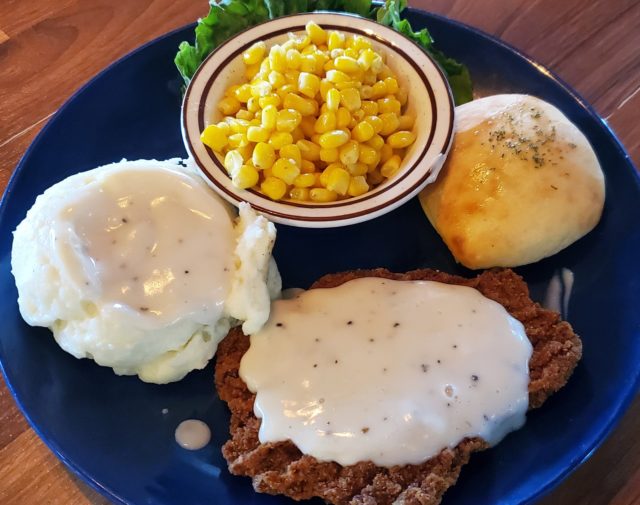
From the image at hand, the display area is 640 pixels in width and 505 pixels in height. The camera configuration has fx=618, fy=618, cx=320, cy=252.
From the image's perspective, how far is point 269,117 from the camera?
7.14 ft

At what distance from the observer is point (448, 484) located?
5.88 feet

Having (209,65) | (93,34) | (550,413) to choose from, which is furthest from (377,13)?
(550,413)

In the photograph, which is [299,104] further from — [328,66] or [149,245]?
[149,245]

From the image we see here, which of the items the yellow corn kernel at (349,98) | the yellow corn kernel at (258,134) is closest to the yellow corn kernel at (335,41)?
the yellow corn kernel at (349,98)

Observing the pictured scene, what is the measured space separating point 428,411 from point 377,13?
1830 millimetres

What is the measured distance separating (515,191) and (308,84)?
84cm

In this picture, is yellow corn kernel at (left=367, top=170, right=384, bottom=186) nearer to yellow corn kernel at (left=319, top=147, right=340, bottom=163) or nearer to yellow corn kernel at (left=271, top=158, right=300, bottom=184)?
yellow corn kernel at (left=319, top=147, right=340, bottom=163)

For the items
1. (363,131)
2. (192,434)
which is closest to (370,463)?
(192,434)

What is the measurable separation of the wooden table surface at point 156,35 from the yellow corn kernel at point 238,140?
3.61ft

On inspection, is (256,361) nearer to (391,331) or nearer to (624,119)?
(391,331)

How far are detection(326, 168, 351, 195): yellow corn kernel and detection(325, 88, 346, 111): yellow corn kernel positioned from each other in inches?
8.8

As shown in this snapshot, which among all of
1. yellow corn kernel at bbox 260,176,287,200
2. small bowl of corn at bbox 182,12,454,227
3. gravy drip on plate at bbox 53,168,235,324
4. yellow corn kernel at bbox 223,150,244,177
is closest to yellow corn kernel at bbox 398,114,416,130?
small bowl of corn at bbox 182,12,454,227

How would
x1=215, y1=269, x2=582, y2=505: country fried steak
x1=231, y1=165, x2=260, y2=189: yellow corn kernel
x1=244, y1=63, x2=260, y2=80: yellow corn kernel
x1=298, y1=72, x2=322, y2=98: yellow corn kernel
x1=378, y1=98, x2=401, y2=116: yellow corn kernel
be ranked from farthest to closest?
x1=244, y1=63, x2=260, y2=80: yellow corn kernel < x1=378, y1=98, x2=401, y2=116: yellow corn kernel < x1=298, y1=72, x2=322, y2=98: yellow corn kernel < x1=231, y1=165, x2=260, y2=189: yellow corn kernel < x1=215, y1=269, x2=582, y2=505: country fried steak

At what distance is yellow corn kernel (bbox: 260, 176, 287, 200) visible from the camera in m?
2.17
